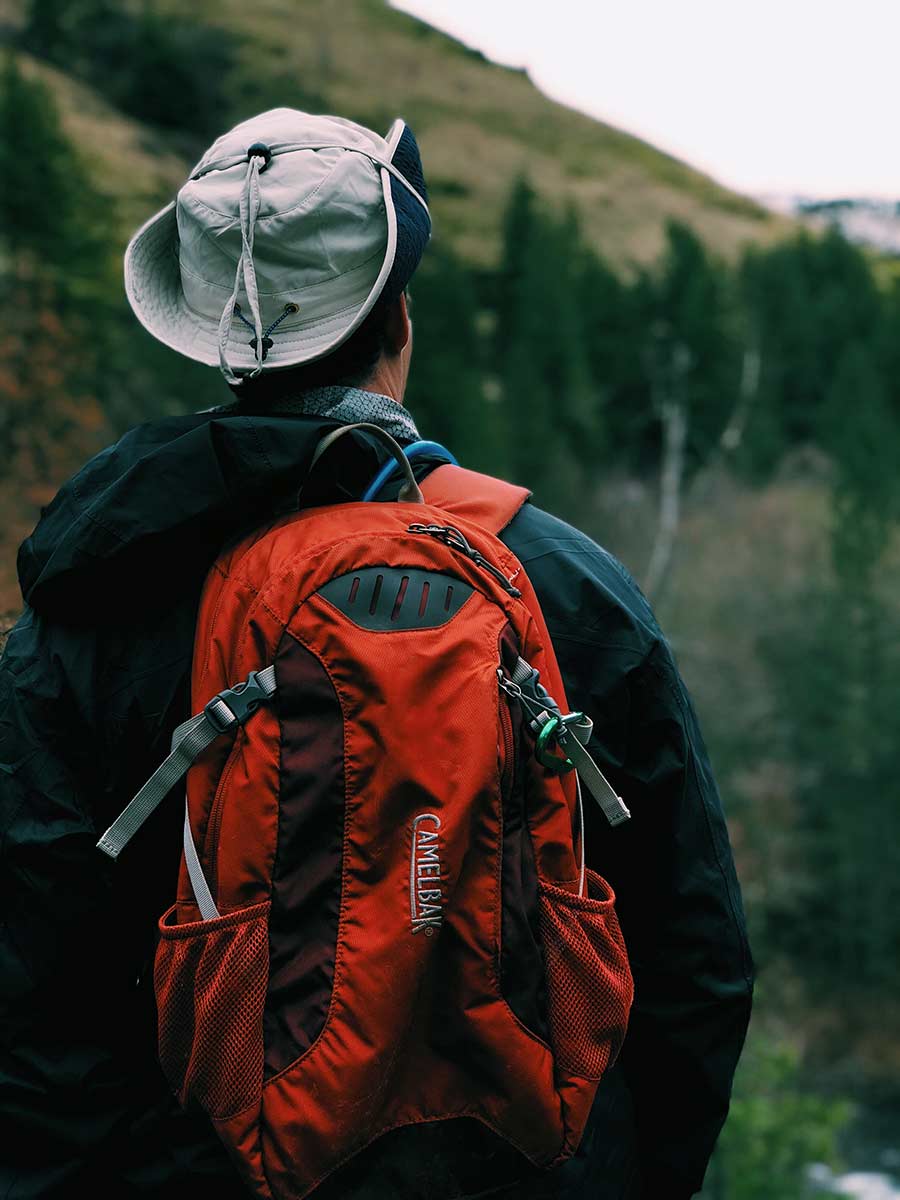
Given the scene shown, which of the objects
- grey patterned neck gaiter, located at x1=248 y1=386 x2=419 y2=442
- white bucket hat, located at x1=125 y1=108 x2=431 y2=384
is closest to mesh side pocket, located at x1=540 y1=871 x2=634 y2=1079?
grey patterned neck gaiter, located at x1=248 y1=386 x2=419 y2=442

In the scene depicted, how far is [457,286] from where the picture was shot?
2641 centimetres

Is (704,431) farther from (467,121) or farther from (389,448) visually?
(467,121)

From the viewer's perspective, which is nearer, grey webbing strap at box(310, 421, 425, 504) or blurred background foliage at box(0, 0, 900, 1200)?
grey webbing strap at box(310, 421, 425, 504)

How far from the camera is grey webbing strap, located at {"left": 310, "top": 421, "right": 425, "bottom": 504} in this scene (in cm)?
134

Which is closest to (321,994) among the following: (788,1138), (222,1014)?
(222,1014)

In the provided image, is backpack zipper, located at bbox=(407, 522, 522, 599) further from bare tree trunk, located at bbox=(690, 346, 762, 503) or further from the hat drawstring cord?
bare tree trunk, located at bbox=(690, 346, 762, 503)

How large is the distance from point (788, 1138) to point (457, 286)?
59.9 ft

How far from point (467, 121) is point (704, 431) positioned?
Answer: 125ft

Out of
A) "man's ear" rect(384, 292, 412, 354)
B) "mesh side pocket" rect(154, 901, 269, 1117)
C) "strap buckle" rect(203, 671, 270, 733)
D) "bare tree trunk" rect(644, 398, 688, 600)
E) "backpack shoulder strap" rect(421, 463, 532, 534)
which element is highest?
"man's ear" rect(384, 292, 412, 354)

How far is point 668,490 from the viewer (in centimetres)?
2828

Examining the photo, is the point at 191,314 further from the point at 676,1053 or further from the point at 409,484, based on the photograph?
the point at 676,1053

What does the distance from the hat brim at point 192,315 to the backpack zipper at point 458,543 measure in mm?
248

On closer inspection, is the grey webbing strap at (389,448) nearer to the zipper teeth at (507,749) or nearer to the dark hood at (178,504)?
the dark hood at (178,504)

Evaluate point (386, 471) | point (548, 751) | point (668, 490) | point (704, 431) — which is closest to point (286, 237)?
point (386, 471)
